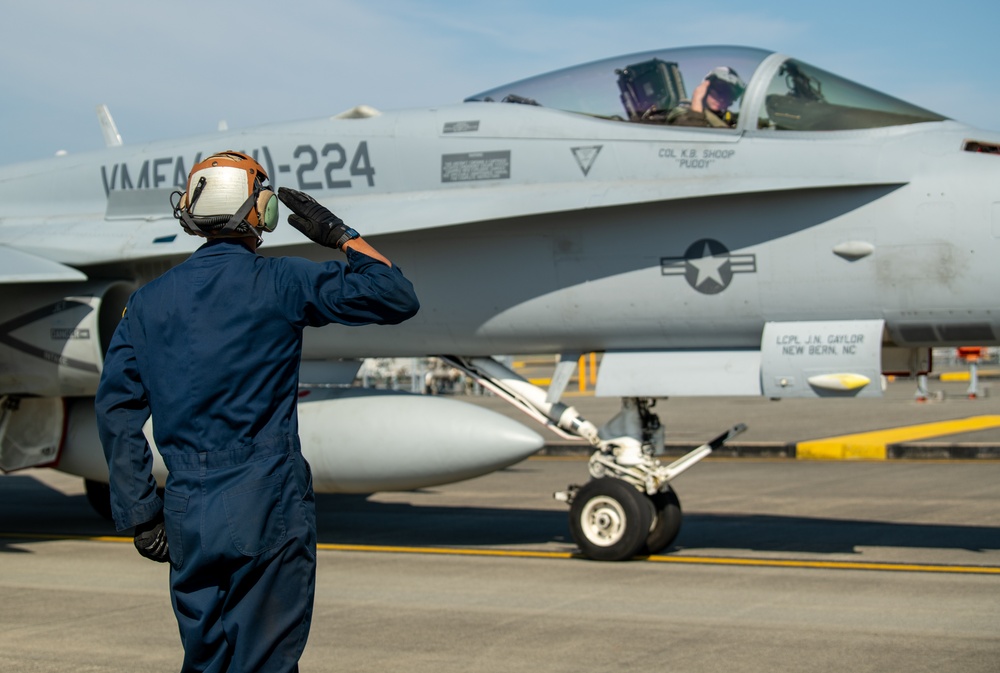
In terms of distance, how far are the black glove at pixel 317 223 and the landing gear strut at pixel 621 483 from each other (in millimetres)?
5165

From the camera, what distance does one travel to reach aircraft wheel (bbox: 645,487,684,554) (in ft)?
27.9

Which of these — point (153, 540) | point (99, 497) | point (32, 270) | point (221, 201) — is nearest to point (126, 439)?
point (153, 540)

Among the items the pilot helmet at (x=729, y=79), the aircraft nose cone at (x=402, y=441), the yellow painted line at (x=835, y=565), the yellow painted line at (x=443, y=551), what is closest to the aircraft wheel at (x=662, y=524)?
the yellow painted line at (x=835, y=565)

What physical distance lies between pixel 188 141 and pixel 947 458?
1103 cm

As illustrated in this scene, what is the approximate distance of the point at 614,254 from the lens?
812 centimetres

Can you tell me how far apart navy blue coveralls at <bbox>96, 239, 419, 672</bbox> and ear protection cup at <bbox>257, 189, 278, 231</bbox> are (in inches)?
5.9

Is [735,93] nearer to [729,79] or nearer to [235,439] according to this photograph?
[729,79]

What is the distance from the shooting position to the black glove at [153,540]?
338cm

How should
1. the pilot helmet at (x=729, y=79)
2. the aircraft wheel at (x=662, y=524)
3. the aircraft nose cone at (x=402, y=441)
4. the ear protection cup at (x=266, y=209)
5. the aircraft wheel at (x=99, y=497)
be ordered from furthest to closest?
1. the aircraft wheel at (x=99, y=497)
2. the aircraft wheel at (x=662, y=524)
3. the aircraft nose cone at (x=402, y=441)
4. the pilot helmet at (x=729, y=79)
5. the ear protection cup at (x=266, y=209)

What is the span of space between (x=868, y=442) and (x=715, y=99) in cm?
1006

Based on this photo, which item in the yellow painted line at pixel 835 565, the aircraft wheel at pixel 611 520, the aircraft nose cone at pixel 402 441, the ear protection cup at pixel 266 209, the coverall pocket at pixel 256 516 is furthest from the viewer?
the aircraft nose cone at pixel 402 441

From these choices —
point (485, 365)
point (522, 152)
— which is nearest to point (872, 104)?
point (522, 152)

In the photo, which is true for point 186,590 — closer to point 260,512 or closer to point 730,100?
point 260,512

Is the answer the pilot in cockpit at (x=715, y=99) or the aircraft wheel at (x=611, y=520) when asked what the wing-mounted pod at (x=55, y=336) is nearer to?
the aircraft wheel at (x=611, y=520)
